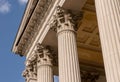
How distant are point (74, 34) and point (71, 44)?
1410 millimetres

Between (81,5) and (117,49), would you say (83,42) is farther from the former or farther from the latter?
(117,49)

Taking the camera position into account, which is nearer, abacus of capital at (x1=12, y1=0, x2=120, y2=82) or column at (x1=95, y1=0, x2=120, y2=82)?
column at (x1=95, y1=0, x2=120, y2=82)

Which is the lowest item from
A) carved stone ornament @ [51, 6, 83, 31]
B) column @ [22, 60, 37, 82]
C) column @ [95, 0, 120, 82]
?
column @ [95, 0, 120, 82]

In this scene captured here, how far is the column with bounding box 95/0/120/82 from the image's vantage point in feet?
59.9

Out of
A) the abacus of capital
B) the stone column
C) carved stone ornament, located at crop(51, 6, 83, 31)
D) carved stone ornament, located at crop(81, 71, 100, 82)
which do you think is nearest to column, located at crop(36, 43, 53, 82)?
the abacus of capital

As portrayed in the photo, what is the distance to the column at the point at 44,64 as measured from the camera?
104ft

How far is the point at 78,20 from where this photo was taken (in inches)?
1138

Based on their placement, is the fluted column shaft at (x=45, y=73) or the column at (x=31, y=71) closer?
the fluted column shaft at (x=45, y=73)

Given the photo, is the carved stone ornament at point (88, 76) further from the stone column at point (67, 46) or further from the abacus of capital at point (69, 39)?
the stone column at point (67, 46)

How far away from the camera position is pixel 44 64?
3209 cm

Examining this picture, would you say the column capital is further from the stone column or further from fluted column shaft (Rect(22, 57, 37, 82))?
the stone column

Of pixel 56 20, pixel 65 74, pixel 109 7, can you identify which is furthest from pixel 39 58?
pixel 109 7

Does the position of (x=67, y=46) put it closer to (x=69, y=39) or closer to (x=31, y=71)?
(x=69, y=39)

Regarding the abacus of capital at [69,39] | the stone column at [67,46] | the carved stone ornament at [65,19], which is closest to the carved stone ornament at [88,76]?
the abacus of capital at [69,39]
